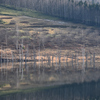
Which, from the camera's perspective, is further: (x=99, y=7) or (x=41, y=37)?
(x=99, y=7)

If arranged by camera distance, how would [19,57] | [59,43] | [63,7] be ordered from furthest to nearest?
1. [63,7]
2. [59,43]
3. [19,57]

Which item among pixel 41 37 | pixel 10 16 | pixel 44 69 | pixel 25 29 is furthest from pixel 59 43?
pixel 10 16

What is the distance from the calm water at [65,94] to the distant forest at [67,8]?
9505 cm

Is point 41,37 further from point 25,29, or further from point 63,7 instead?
point 63,7

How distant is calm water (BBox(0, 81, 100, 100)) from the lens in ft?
125

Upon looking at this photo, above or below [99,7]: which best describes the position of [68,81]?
below

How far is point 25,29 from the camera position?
119312mm

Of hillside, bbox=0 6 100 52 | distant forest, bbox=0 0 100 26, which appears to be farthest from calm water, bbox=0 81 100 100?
distant forest, bbox=0 0 100 26

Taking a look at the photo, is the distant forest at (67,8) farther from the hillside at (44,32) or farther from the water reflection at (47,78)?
the water reflection at (47,78)

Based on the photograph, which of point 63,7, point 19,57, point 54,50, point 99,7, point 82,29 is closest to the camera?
point 19,57

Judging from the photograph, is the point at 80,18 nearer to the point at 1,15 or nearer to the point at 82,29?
the point at 82,29

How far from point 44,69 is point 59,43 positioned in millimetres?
39665

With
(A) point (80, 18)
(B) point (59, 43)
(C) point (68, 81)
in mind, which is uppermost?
(A) point (80, 18)

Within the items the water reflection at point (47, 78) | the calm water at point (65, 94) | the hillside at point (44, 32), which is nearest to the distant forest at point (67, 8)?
the hillside at point (44, 32)
